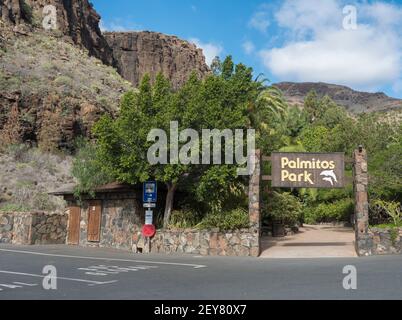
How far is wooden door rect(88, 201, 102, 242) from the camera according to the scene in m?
22.6

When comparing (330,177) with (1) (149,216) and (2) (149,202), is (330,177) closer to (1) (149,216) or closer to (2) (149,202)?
(2) (149,202)

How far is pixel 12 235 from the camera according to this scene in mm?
23625

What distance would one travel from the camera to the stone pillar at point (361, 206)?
1789cm

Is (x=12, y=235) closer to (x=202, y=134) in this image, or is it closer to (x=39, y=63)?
(x=202, y=134)

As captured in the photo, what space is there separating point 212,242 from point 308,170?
17.3ft

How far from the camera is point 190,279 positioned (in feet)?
36.4

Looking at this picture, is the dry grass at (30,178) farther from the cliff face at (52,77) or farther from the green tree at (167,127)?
the green tree at (167,127)

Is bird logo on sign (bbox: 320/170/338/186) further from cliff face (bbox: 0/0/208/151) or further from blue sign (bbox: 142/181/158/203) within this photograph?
cliff face (bbox: 0/0/208/151)

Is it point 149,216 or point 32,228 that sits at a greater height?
point 149,216

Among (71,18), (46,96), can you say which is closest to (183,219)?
(46,96)

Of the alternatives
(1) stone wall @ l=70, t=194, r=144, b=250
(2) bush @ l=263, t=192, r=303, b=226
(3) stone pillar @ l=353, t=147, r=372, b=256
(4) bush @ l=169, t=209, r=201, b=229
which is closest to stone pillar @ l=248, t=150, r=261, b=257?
(4) bush @ l=169, t=209, r=201, b=229

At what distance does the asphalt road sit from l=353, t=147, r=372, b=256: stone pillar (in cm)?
333

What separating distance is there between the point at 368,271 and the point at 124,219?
41.6 ft
